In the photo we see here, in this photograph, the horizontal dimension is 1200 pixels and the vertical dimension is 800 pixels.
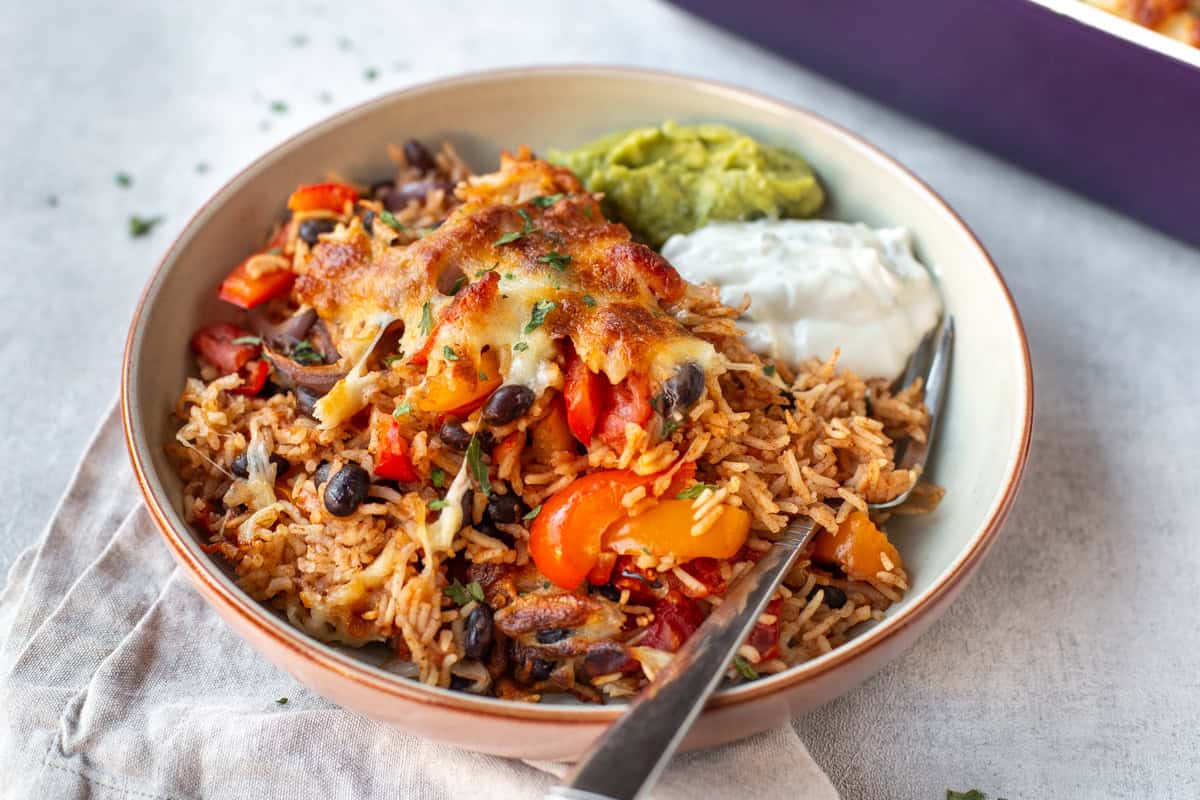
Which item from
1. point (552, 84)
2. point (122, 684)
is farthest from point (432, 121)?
point (122, 684)

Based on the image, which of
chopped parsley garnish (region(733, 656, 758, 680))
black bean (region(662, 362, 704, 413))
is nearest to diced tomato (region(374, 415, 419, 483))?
black bean (region(662, 362, 704, 413))

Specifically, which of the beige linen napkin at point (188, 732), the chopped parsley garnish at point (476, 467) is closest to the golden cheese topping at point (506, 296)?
the chopped parsley garnish at point (476, 467)

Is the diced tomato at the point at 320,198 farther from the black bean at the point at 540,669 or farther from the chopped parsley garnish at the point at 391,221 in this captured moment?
the black bean at the point at 540,669

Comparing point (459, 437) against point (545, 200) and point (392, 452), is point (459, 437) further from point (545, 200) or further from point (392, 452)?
point (545, 200)

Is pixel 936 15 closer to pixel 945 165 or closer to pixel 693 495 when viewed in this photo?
pixel 945 165

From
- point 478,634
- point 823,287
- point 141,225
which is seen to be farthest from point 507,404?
point 141,225

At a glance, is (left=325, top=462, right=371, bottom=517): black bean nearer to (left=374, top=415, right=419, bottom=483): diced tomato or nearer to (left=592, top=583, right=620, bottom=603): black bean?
(left=374, top=415, right=419, bottom=483): diced tomato

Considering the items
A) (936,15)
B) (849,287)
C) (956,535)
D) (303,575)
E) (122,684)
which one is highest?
(936,15)
